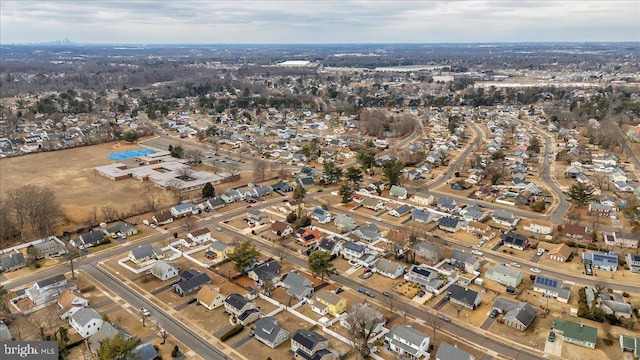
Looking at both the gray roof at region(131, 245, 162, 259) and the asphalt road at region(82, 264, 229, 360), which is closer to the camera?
the asphalt road at region(82, 264, 229, 360)

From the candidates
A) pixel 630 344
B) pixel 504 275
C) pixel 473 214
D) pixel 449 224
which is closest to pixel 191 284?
pixel 504 275

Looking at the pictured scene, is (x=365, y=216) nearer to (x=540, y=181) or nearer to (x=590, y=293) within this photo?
(x=590, y=293)

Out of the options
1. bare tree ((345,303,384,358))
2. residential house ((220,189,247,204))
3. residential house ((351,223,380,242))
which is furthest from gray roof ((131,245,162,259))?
bare tree ((345,303,384,358))

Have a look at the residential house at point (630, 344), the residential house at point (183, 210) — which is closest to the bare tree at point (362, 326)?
the residential house at point (630, 344)

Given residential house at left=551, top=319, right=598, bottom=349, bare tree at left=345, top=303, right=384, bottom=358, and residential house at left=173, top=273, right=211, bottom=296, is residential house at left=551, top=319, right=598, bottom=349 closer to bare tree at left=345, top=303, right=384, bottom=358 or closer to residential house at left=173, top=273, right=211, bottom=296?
bare tree at left=345, top=303, right=384, bottom=358

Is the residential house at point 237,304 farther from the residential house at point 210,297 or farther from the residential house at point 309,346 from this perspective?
the residential house at point 309,346

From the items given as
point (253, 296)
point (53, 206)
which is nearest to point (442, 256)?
point (253, 296)
